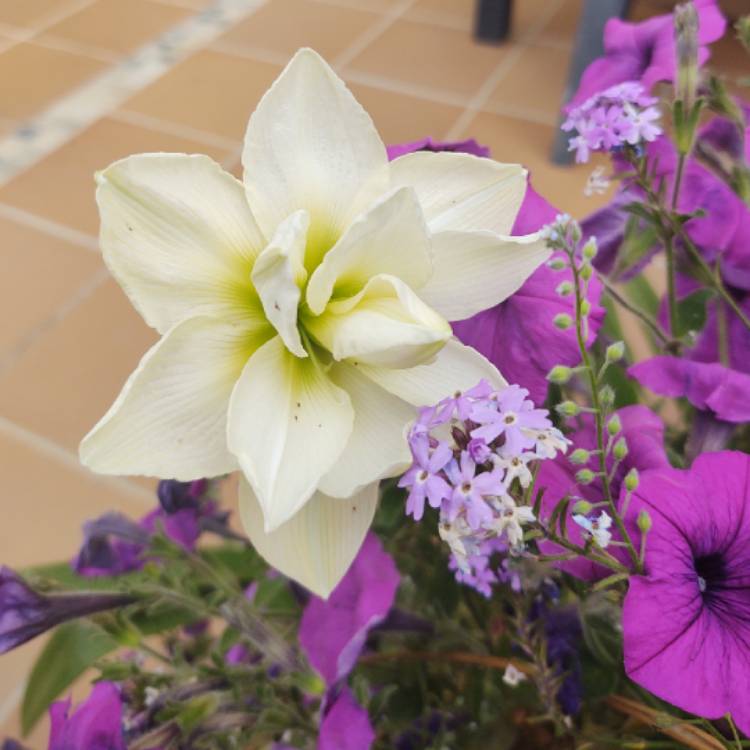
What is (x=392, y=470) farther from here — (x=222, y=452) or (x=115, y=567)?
(x=115, y=567)

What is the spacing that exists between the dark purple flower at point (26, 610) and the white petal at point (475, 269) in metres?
0.19

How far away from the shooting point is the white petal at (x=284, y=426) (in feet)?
0.70

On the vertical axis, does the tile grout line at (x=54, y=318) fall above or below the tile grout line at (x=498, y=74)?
below

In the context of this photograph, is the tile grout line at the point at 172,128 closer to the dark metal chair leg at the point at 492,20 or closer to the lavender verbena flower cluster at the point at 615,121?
the dark metal chair leg at the point at 492,20

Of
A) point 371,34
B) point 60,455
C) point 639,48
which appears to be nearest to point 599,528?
point 639,48

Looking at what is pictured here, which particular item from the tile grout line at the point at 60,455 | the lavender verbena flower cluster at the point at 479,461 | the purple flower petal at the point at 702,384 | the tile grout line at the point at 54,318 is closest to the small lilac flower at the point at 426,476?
the lavender verbena flower cluster at the point at 479,461

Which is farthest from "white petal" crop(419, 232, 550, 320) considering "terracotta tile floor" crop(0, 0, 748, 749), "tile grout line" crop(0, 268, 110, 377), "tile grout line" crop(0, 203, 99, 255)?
"tile grout line" crop(0, 203, 99, 255)

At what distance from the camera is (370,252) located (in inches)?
9.1

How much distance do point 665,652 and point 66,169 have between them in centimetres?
Answer: 128

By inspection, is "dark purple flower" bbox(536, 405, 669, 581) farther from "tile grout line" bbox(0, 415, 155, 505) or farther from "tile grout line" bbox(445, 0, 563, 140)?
"tile grout line" bbox(445, 0, 563, 140)

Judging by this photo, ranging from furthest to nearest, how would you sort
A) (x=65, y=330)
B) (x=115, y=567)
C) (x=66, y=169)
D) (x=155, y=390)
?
(x=66, y=169), (x=65, y=330), (x=115, y=567), (x=155, y=390)

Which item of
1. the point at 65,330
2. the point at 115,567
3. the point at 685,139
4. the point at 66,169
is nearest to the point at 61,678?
the point at 115,567

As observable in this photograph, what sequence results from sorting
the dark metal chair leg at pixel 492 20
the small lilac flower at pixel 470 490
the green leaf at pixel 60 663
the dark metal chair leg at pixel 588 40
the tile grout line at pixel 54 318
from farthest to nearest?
the dark metal chair leg at pixel 492 20
the dark metal chair leg at pixel 588 40
the tile grout line at pixel 54 318
the green leaf at pixel 60 663
the small lilac flower at pixel 470 490

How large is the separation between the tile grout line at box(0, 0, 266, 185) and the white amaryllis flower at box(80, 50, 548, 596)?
1.21m
